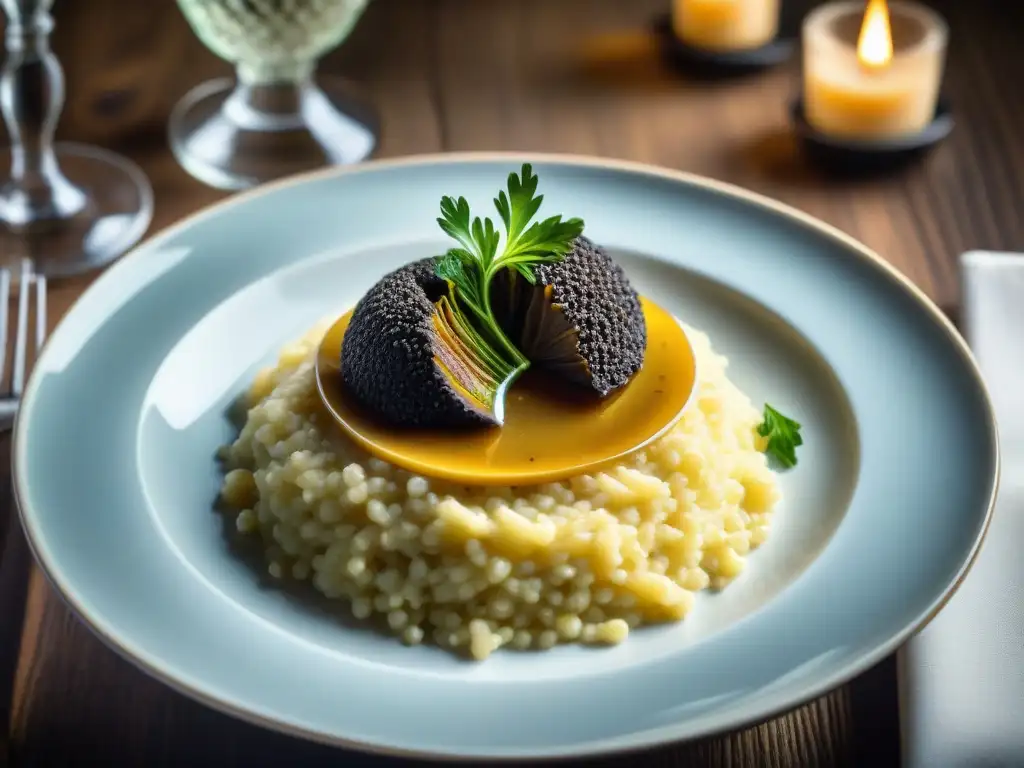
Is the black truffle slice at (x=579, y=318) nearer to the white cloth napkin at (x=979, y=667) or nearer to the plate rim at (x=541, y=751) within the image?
the plate rim at (x=541, y=751)

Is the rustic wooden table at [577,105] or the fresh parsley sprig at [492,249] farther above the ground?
the fresh parsley sprig at [492,249]

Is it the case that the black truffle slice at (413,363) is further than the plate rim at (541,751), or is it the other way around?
the black truffle slice at (413,363)

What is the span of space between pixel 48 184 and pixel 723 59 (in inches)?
75.7

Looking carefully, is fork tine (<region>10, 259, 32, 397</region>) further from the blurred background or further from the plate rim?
the blurred background

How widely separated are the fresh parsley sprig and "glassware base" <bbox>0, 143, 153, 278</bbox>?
128 cm

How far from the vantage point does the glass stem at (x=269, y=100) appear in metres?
3.69

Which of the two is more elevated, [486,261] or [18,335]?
[486,261]

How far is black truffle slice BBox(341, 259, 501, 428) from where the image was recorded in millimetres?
2207

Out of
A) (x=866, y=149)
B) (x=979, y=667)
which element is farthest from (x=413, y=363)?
(x=866, y=149)

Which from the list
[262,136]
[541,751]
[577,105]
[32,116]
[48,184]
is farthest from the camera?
[577,105]

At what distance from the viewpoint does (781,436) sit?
244 centimetres

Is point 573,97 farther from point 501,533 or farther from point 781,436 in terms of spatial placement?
point 501,533

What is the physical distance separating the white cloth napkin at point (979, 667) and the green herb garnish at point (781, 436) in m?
0.36

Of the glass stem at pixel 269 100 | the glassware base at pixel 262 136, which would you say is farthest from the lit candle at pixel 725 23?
the glass stem at pixel 269 100
